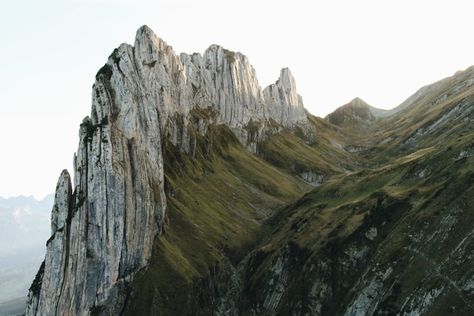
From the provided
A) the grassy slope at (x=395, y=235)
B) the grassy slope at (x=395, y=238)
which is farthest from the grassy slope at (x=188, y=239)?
the grassy slope at (x=395, y=235)

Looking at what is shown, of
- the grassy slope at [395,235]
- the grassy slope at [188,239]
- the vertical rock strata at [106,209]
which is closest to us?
the grassy slope at [395,235]

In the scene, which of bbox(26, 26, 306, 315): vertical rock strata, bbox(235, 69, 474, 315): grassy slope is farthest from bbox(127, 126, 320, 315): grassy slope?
bbox(235, 69, 474, 315): grassy slope

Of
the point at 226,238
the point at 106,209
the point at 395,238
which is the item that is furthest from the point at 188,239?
the point at 395,238

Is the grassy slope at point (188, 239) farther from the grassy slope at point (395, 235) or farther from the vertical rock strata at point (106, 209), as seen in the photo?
the grassy slope at point (395, 235)

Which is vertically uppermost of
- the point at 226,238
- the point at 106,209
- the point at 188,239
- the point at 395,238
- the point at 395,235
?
the point at 106,209

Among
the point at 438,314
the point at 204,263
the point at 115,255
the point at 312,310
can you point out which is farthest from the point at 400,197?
the point at 115,255

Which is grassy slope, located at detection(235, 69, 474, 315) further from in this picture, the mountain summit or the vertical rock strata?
the vertical rock strata

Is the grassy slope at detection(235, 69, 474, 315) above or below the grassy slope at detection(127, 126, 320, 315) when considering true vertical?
below

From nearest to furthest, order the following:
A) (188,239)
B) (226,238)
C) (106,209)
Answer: (106,209)
(188,239)
(226,238)

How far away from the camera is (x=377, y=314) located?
89.3m

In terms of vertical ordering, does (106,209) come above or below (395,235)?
above

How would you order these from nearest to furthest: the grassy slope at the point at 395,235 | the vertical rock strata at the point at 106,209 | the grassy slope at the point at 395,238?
the grassy slope at the point at 395,238, the grassy slope at the point at 395,235, the vertical rock strata at the point at 106,209

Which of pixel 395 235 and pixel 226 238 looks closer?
pixel 395 235

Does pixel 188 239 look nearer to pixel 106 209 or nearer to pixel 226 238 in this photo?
pixel 226 238
